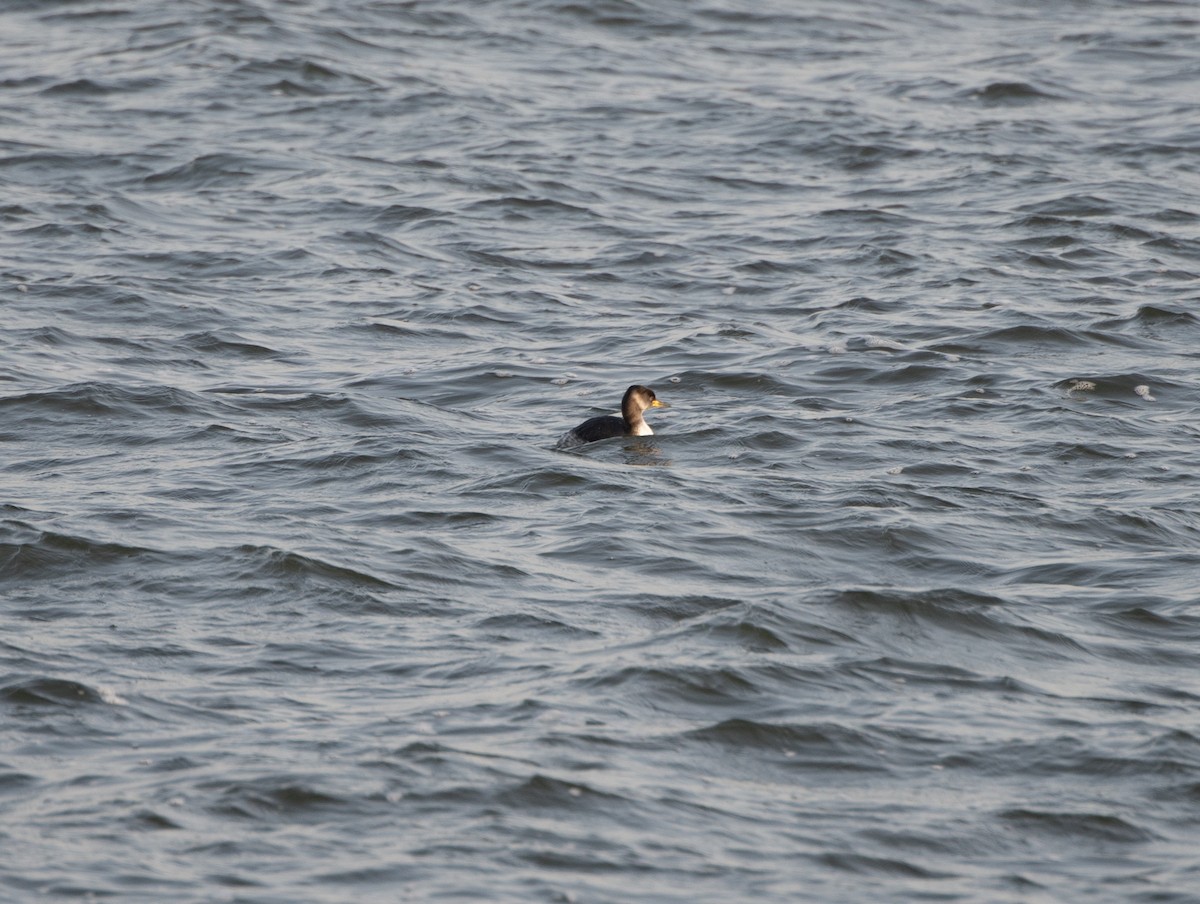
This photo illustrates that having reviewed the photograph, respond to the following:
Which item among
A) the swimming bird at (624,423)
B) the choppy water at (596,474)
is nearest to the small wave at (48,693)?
the choppy water at (596,474)

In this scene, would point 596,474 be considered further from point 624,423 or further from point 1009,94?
point 1009,94

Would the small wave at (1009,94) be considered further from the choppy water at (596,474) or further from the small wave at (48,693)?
the small wave at (48,693)

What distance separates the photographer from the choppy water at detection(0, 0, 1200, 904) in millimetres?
7637

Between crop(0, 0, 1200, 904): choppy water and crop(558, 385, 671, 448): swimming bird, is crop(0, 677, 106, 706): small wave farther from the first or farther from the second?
crop(558, 385, 671, 448): swimming bird

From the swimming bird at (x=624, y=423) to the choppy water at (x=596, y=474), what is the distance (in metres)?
0.14

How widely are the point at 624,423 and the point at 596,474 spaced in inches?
24.3

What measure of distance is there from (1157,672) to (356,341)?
8041mm

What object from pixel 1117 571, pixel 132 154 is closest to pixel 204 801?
pixel 1117 571

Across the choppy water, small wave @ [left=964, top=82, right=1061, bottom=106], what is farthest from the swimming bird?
small wave @ [left=964, top=82, right=1061, bottom=106]

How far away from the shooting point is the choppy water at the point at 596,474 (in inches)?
301

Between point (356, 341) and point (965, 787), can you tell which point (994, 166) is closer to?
point (356, 341)

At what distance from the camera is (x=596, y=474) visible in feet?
40.5

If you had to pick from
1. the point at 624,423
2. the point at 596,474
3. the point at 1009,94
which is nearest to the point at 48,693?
the point at 596,474

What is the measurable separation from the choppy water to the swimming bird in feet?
0.46
